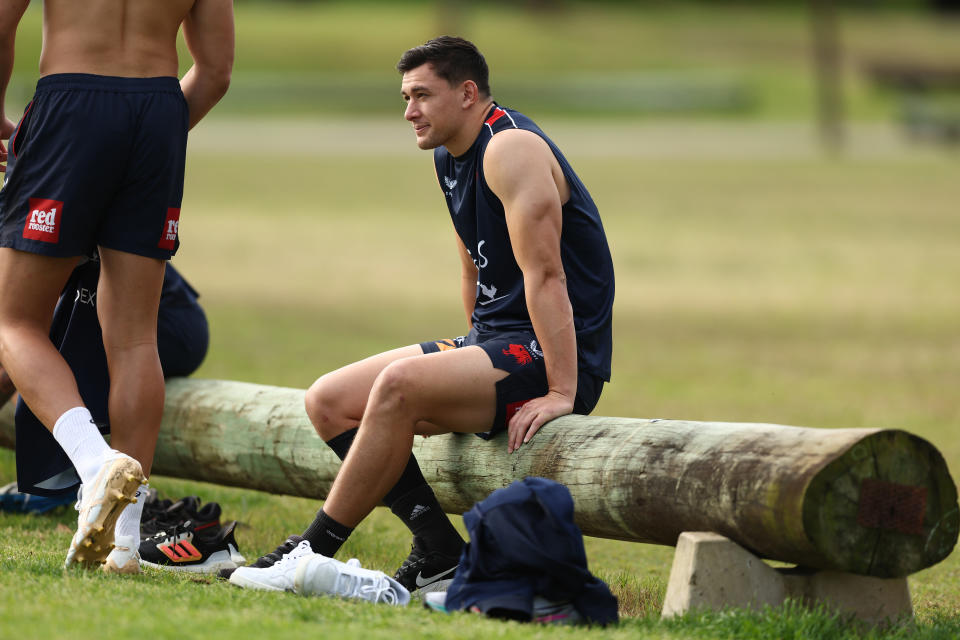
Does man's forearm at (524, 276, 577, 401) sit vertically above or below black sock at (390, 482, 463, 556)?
above

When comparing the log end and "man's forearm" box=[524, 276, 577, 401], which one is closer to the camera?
the log end

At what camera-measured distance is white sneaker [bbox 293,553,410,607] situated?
4.03 m

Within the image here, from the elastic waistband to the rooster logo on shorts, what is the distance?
1488 mm

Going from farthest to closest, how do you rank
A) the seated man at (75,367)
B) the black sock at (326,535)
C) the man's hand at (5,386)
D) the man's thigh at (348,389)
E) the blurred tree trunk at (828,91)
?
the blurred tree trunk at (828,91) → the man's hand at (5,386) → the seated man at (75,367) → the man's thigh at (348,389) → the black sock at (326,535)

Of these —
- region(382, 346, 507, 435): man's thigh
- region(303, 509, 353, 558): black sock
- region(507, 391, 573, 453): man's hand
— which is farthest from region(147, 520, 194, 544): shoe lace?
region(507, 391, 573, 453): man's hand

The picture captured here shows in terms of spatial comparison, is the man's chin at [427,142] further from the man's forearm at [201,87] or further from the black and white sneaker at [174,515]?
the black and white sneaker at [174,515]

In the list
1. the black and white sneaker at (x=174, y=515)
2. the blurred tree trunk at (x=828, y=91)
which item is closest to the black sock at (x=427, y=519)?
the black and white sneaker at (x=174, y=515)

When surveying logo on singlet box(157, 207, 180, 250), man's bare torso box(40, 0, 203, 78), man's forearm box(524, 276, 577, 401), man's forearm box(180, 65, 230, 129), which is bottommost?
man's forearm box(524, 276, 577, 401)

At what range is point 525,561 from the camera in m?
3.78

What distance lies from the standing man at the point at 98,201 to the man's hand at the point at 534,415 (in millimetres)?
1264

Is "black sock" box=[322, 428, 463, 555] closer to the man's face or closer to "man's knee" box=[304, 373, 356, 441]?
"man's knee" box=[304, 373, 356, 441]

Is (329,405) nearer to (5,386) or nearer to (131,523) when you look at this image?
(131,523)

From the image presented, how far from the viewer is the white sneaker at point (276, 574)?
4.11 m

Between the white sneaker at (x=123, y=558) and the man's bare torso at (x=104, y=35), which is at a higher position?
the man's bare torso at (x=104, y=35)
